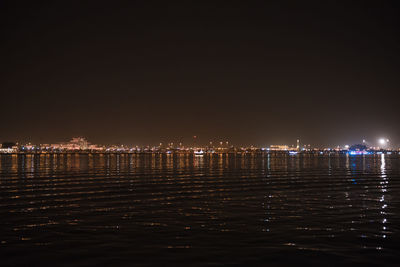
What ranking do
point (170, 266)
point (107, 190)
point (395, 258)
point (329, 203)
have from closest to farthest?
point (170, 266) → point (395, 258) → point (329, 203) → point (107, 190)

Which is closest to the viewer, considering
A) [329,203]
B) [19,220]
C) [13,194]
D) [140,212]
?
[19,220]

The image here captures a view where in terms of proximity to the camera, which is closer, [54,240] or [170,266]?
[170,266]

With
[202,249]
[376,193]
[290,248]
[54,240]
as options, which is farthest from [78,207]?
[376,193]

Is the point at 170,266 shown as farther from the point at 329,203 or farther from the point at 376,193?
the point at 376,193

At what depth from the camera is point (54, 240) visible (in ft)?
43.8

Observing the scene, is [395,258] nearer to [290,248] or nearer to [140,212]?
[290,248]

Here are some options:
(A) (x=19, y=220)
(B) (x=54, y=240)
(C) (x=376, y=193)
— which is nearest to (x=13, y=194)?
(A) (x=19, y=220)

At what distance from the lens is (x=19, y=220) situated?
1697 cm

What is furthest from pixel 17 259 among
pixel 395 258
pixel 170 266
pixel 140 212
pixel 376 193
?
pixel 376 193

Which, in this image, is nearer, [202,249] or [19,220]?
[202,249]

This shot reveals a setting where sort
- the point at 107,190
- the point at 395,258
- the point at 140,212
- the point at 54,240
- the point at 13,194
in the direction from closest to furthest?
the point at 395,258 < the point at 54,240 < the point at 140,212 < the point at 13,194 < the point at 107,190

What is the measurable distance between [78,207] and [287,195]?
14.4m

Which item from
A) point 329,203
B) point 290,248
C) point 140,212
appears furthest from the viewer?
point 329,203

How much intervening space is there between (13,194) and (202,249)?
19.7 m
